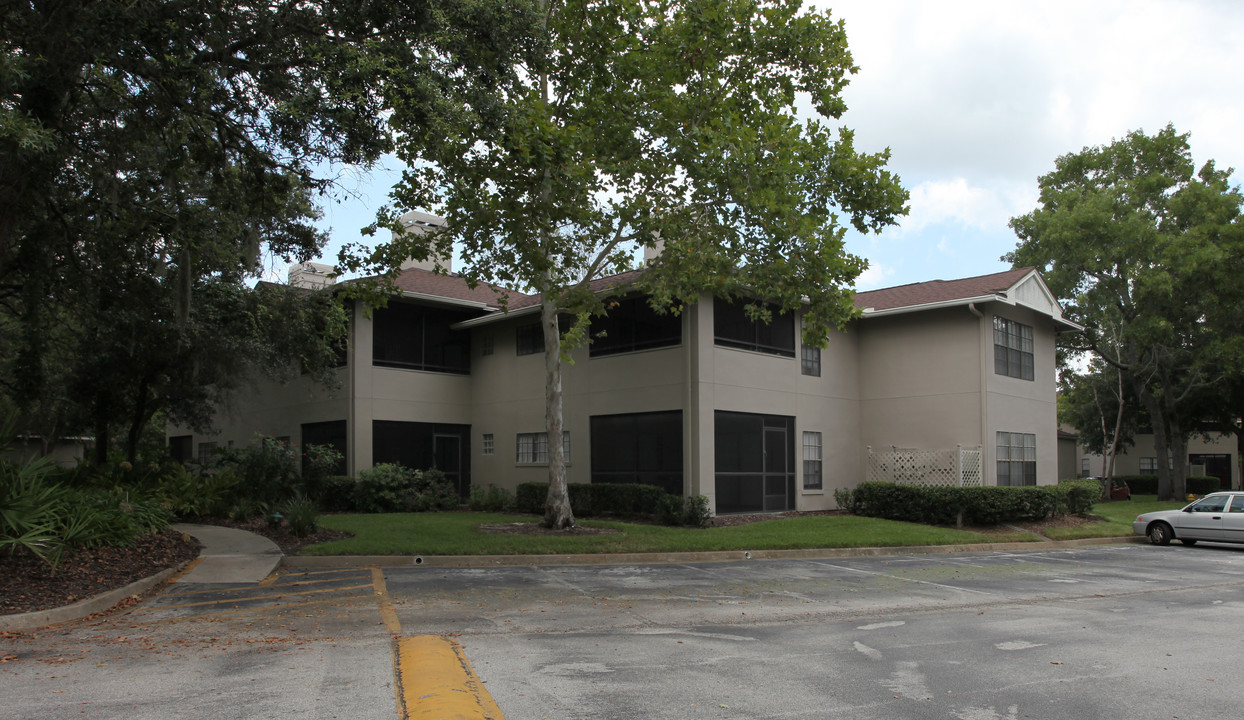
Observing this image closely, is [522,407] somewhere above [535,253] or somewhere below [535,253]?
below

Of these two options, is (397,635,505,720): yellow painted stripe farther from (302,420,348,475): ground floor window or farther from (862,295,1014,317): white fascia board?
(302,420,348,475): ground floor window

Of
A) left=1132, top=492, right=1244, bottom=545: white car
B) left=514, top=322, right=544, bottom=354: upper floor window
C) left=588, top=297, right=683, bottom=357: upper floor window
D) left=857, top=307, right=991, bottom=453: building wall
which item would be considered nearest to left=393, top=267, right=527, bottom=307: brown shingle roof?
left=514, top=322, right=544, bottom=354: upper floor window

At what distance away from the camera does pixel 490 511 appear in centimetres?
2475

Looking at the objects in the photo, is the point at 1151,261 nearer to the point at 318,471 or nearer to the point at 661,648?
the point at 318,471

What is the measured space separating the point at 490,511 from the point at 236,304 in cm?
867

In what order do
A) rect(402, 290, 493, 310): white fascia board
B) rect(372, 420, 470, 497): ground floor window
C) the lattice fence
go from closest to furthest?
the lattice fence
rect(372, 420, 470, 497): ground floor window
rect(402, 290, 493, 310): white fascia board

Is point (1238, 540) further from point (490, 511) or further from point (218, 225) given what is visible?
point (218, 225)

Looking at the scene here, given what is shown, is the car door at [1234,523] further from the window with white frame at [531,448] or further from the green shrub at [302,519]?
the green shrub at [302,519]

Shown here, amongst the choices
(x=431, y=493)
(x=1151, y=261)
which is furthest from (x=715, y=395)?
(x=1151, y=261)

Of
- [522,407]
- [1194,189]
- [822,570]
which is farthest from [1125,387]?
[822,570]

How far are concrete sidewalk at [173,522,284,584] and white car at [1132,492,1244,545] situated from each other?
2005 centimetres

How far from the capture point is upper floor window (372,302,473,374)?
84.7 feet

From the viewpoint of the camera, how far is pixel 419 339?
26.8m

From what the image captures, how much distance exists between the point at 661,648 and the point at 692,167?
1014cm
